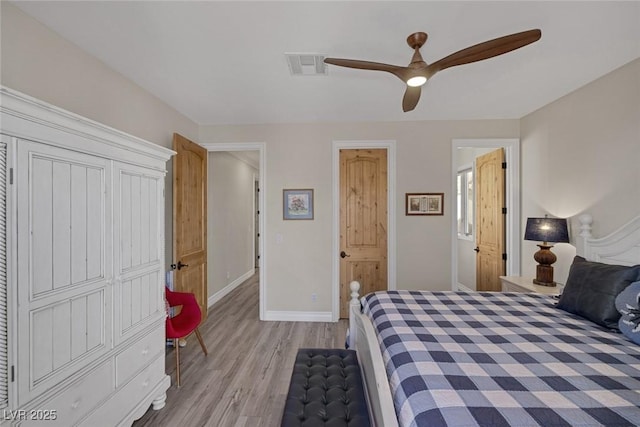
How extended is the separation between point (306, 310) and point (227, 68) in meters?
2.89

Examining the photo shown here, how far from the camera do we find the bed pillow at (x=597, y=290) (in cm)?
161

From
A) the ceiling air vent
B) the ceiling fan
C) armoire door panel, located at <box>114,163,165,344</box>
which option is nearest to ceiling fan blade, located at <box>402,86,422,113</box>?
the ceiling fan

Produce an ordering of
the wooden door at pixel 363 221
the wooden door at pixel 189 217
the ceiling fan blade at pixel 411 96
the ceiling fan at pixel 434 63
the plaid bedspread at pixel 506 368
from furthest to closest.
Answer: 1. the wooden door at pixel 363 221
2. the wooden door at pixel 189 217
3. the ceiling fan blade at pixel 411 96
4. the ceiling fan at pixel 434 63
5. the plaid bedspread at pixel 506 368

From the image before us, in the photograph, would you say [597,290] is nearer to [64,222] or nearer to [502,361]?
[502,361]

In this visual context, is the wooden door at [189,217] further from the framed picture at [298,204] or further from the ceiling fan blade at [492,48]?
the ceiling fan blade at [492,48]

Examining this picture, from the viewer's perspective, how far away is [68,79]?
188 centimetres

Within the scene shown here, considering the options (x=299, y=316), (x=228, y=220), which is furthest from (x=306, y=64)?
(x=228, y=220)

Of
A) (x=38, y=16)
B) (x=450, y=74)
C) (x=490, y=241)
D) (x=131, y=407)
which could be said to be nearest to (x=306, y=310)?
(x=131, y=407)

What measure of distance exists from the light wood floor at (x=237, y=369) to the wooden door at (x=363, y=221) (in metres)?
0.68

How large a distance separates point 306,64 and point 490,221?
10.7 ft

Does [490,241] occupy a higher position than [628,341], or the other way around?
[490,241]

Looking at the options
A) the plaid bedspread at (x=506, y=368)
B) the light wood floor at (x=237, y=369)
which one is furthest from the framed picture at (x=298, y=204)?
the plaid bedspread at (x=506, y=368)

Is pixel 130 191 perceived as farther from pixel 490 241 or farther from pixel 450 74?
pixel 490 241

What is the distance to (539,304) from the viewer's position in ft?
6.56
